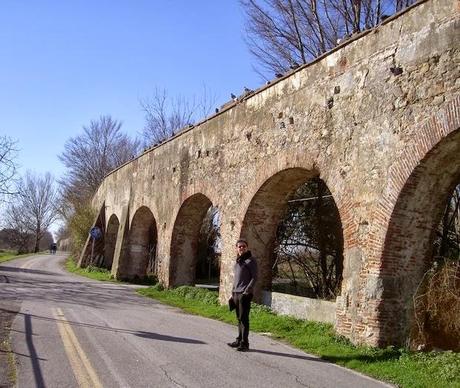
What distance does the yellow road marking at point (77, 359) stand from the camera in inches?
235

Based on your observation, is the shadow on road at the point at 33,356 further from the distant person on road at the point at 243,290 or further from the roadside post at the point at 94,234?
the roadside post at the point at 94,234

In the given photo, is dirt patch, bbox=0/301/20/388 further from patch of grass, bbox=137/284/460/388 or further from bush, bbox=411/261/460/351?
bush, bbox=411/261/460/351

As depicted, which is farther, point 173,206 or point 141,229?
point 141,229

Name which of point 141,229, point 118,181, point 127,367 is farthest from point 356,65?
point 118,181

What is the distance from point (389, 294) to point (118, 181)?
2136 centimetres

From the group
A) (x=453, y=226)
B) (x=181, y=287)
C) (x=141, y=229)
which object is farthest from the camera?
(x=141, y=229)

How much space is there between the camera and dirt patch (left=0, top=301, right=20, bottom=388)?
6.06m

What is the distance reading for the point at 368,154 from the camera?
9.55 meters

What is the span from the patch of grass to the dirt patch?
4273 millimetres

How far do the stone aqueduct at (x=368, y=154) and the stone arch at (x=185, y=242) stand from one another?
3.86m

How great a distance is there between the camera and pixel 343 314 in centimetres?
953

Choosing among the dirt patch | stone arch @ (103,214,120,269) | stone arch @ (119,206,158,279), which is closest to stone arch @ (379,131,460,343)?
the dirt patch

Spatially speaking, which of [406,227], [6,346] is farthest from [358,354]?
[6,346]

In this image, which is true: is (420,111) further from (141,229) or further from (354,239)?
(141,229)
